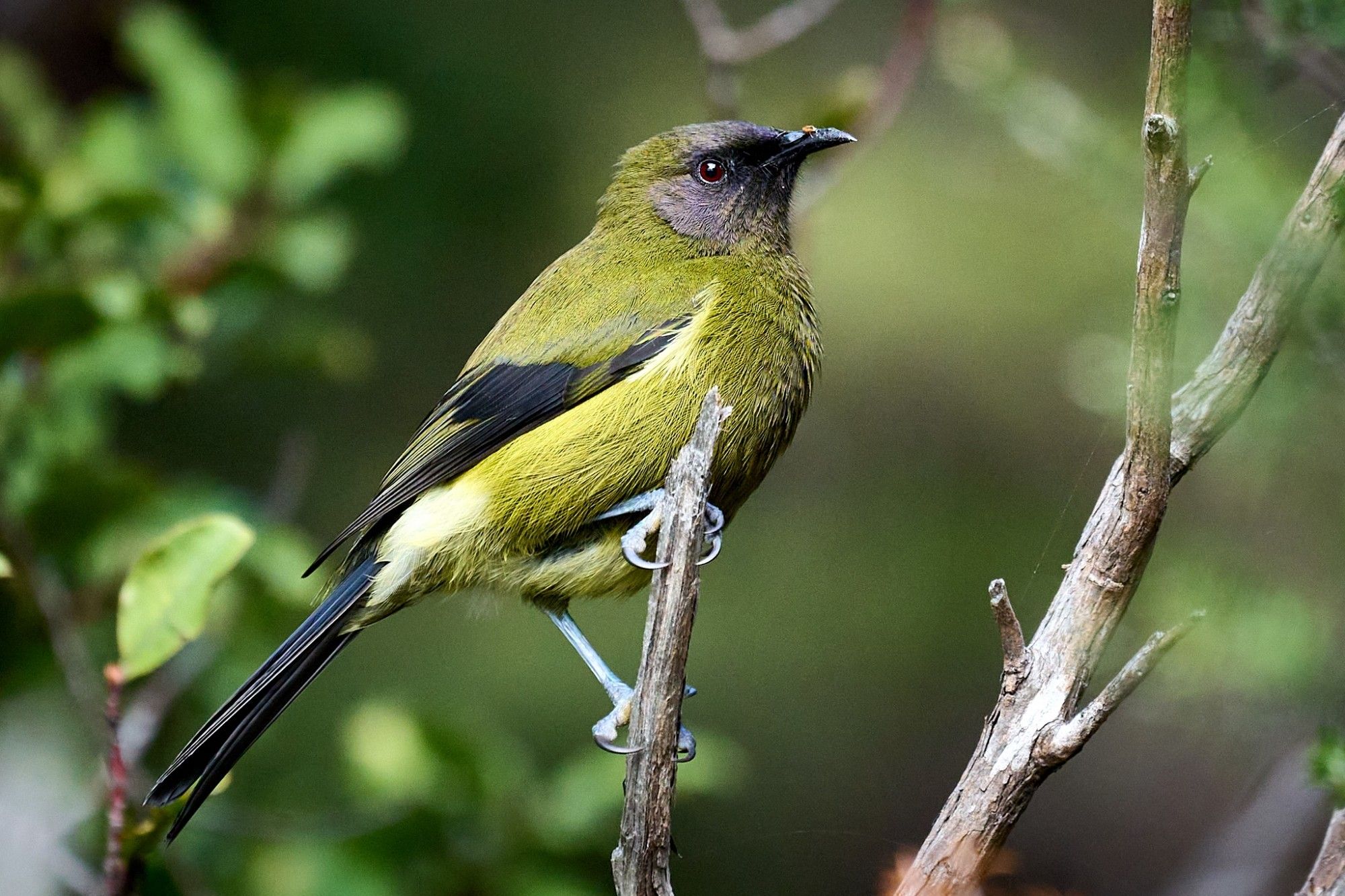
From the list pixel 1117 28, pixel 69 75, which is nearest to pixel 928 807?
pixel 1117 28

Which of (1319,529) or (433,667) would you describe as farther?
(433,667)

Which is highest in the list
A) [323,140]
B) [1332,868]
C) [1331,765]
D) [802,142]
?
[323,140]

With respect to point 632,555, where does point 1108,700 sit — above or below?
below

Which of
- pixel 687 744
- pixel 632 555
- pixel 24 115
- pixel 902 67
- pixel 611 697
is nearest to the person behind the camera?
pixel 632 555

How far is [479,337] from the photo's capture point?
18.4 ft

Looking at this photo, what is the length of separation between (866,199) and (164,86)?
2.98 metres

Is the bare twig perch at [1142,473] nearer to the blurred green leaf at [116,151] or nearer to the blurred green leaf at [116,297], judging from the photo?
the blurred green leaf at [116,297]

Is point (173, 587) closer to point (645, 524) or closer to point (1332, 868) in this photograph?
point (645, 524)

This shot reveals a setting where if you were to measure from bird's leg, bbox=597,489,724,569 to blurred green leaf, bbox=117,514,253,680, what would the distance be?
0.79 metres

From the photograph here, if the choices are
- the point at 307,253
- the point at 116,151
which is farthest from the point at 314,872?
the point at 116,151

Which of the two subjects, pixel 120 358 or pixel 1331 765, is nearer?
pixel 1331 765

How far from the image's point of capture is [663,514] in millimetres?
2217

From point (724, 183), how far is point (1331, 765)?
2155mm

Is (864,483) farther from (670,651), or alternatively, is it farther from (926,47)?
(670,651)
